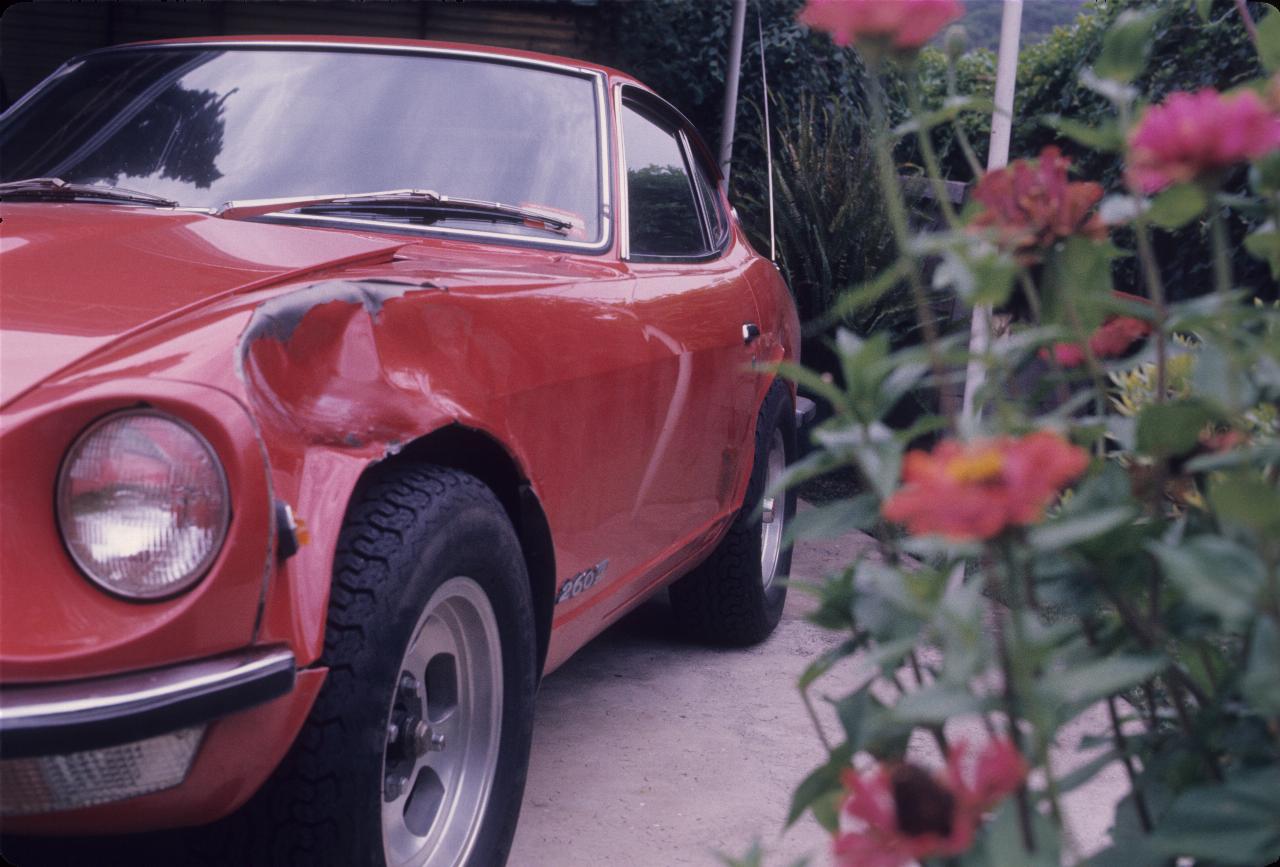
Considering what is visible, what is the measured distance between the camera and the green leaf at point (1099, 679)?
0.77 meters

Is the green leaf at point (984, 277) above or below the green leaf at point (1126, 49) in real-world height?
below

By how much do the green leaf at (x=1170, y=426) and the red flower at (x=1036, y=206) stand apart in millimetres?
150

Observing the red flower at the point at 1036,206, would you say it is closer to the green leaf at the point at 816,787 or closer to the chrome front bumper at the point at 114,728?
the green leaf at the point at 816,787

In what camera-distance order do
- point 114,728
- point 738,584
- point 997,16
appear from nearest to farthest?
point 114,728
point 738,584
point 997,16

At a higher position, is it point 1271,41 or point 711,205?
point 1271,41

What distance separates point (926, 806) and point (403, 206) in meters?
2.08

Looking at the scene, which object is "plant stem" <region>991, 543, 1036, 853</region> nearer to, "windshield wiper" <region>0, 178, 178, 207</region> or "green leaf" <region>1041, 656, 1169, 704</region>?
"green leaf" <region>1041, 656, 1169, 704</region>

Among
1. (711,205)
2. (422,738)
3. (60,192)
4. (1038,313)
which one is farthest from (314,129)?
(1038,313)

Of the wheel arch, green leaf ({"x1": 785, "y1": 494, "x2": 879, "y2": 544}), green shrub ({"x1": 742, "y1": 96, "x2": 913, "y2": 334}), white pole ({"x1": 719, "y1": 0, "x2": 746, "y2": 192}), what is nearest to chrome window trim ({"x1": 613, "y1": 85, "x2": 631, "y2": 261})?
the wheel arch

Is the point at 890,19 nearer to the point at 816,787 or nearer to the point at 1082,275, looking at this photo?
the point at 1082,275

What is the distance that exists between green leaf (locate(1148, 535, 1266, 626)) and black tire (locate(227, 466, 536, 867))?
121 centimetres

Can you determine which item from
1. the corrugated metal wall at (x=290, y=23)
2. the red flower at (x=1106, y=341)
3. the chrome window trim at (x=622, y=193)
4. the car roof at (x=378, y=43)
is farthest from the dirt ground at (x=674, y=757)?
the corrugated metal wall at (x=290, y=23)

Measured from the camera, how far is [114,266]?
6.18 feet

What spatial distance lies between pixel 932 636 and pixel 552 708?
2693mm
